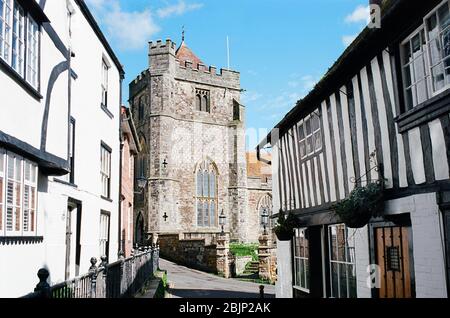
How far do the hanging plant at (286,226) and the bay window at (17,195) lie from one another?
18.4 ft

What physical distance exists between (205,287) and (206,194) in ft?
53.7

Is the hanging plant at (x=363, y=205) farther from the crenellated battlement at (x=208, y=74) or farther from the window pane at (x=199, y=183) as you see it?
the crenellated battlement at (x=208, y=74)

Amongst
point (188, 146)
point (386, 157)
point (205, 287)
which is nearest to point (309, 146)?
point (386, 157)

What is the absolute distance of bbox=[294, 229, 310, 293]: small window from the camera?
9695 millimetres

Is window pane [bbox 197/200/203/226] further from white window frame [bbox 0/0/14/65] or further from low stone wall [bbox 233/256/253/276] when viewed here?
white window frame [bbox 0/0/14/65]

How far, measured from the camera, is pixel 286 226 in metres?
10.3

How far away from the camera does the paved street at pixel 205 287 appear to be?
15.0 meters

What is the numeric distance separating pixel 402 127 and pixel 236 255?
19.4 meters

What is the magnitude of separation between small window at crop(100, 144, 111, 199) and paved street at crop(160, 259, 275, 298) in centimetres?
424

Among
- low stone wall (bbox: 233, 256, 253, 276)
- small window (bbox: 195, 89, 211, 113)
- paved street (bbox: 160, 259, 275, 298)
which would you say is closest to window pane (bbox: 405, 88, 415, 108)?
paved street (bbox: 160, 259, 275, 298)

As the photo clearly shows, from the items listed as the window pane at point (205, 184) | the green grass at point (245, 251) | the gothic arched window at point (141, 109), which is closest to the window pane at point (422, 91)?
the green grass at point (245, 251)

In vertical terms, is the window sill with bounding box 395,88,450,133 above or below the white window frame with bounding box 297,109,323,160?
below

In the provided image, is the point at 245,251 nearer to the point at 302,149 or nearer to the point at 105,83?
the point at 105,83
